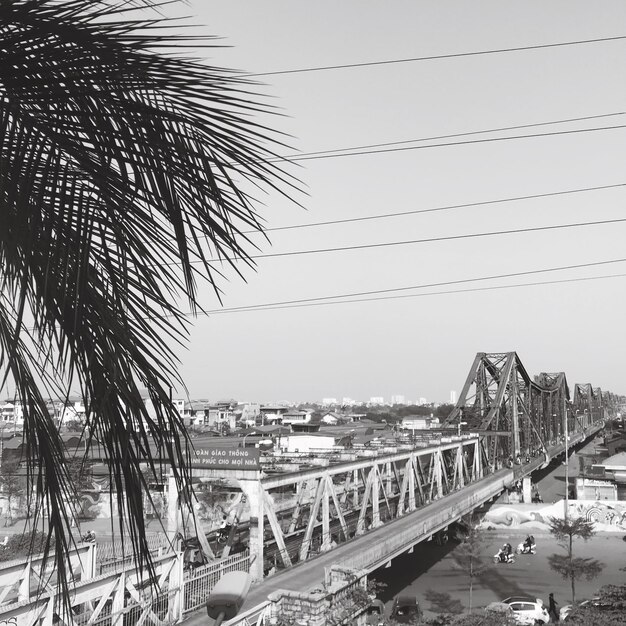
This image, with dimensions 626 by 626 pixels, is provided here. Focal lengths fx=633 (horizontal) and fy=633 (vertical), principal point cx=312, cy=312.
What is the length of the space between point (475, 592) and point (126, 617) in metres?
22.9

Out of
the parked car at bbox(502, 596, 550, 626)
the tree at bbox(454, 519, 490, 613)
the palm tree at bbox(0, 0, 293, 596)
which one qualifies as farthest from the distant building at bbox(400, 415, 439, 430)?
the palm tree at bbox(0, 0, 293, 596)

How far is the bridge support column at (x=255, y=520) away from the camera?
21.8 m

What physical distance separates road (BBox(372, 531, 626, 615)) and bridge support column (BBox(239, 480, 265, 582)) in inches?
488

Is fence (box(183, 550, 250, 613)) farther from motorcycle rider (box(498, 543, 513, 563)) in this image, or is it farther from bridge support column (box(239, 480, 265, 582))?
motorcycle rider (box(498, 543, 513, 563))

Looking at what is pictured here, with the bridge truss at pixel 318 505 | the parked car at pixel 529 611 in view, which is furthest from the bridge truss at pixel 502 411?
the parked car at pixel 529 611

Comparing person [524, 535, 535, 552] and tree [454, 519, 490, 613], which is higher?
tree [454, 519, 490, 613]

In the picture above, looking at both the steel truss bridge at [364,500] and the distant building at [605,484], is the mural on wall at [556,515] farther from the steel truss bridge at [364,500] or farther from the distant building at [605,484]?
the distant building at [605,484]

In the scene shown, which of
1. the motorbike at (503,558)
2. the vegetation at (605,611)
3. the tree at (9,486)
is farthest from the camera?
the tree at (9,486)

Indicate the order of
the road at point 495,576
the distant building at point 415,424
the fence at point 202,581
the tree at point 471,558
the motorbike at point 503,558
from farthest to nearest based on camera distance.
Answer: the distant building at point 415,424 < the motorbike at point 503,558 < the tree at point 471,558 < the road at point 495,576 < the fence at point 202,581

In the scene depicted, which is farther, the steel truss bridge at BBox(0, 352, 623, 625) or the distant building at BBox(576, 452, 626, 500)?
the distant building at BBox(576, 452, 626, 500)

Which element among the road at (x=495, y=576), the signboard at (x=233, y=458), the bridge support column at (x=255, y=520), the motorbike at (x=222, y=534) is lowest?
the road at (x=495, y=576)

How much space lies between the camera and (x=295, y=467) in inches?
1149

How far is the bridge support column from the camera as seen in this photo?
21.8 meters

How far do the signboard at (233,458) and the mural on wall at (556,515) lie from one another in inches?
1338
